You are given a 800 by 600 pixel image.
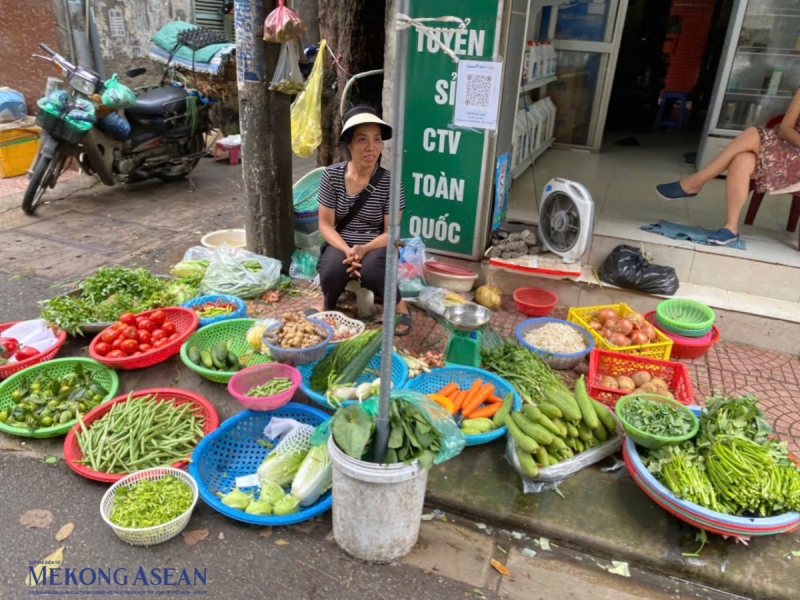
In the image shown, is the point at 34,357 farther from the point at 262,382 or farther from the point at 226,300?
the point at 262,382

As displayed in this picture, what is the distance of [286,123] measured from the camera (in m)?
4.52

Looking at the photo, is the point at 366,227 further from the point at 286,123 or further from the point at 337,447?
the point at 337,447

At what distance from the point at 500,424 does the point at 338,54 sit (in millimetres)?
4259

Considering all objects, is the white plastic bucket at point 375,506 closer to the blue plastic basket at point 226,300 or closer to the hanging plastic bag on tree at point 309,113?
the blue plastic basket at point 226,300

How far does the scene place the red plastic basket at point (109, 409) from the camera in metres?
2.78

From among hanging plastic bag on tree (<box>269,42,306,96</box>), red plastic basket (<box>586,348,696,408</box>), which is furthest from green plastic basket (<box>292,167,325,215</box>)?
red plastic basket (<box>586,348,696,408</box>)

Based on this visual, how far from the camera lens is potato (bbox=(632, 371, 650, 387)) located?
11.2 ft

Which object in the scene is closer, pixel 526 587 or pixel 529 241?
pixel 526 587

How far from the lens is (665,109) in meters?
9.31

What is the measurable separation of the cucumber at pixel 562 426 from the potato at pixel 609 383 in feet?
2.22

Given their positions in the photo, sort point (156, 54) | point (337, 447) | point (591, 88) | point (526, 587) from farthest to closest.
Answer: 1. point (156, 54)
2. point (591, 88)
3. point (526, 587)
4. point (337, 447)

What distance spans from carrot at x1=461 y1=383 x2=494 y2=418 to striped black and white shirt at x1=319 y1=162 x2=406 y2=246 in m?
1.39

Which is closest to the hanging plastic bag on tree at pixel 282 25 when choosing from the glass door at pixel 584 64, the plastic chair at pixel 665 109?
the glass door at pixel 584 64

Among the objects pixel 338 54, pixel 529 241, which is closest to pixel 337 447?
pixel 529 241
